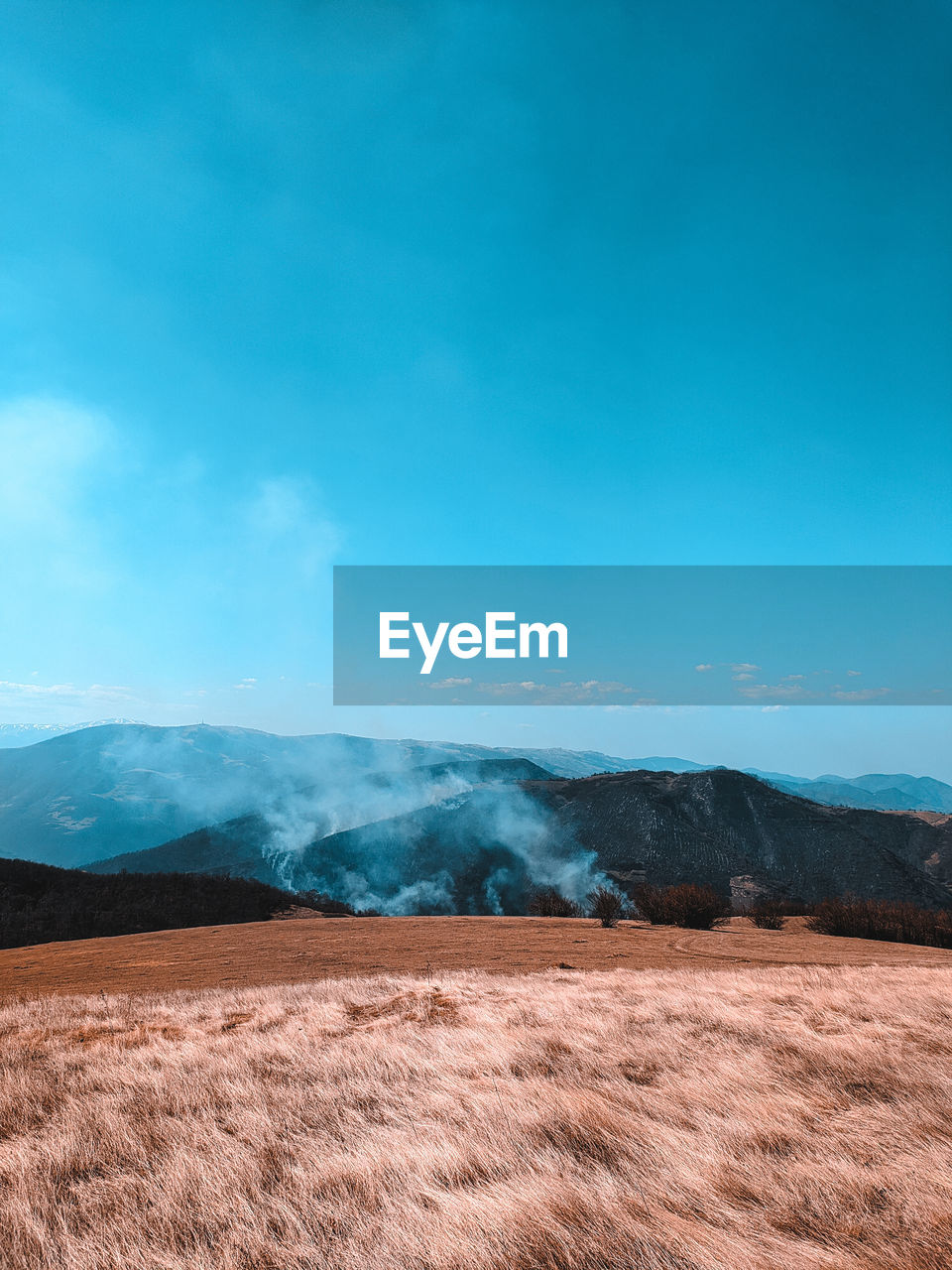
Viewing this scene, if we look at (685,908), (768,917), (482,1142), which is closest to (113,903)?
(685,908)

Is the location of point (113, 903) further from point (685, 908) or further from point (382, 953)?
point (685, 908)

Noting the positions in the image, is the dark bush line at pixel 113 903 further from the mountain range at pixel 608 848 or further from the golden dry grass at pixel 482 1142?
the mountain range at pixel 608 848

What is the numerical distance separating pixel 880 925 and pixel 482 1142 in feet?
79.1

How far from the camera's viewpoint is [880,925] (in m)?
21.3

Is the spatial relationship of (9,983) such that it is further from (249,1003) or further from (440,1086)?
(440,1086)

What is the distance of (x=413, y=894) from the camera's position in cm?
6931

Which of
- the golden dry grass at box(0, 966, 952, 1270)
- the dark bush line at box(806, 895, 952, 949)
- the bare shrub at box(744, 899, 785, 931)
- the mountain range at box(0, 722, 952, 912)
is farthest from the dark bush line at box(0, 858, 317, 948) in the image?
the mountain range at box(0, 722, 952, 912)

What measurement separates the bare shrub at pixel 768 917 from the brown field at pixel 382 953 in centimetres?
327

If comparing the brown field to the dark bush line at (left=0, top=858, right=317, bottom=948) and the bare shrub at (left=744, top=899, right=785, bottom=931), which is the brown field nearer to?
the bare shrub at (left=744, top=899, right=785, bottom=931)

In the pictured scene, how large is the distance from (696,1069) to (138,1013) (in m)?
A: 7.40

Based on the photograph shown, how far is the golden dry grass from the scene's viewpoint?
278 centimetres

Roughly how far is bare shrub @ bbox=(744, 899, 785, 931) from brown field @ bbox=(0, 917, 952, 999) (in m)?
3.27

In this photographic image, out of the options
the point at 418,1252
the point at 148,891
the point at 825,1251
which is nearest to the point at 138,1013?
the point at 418,1252

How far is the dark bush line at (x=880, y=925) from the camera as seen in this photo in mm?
21203
